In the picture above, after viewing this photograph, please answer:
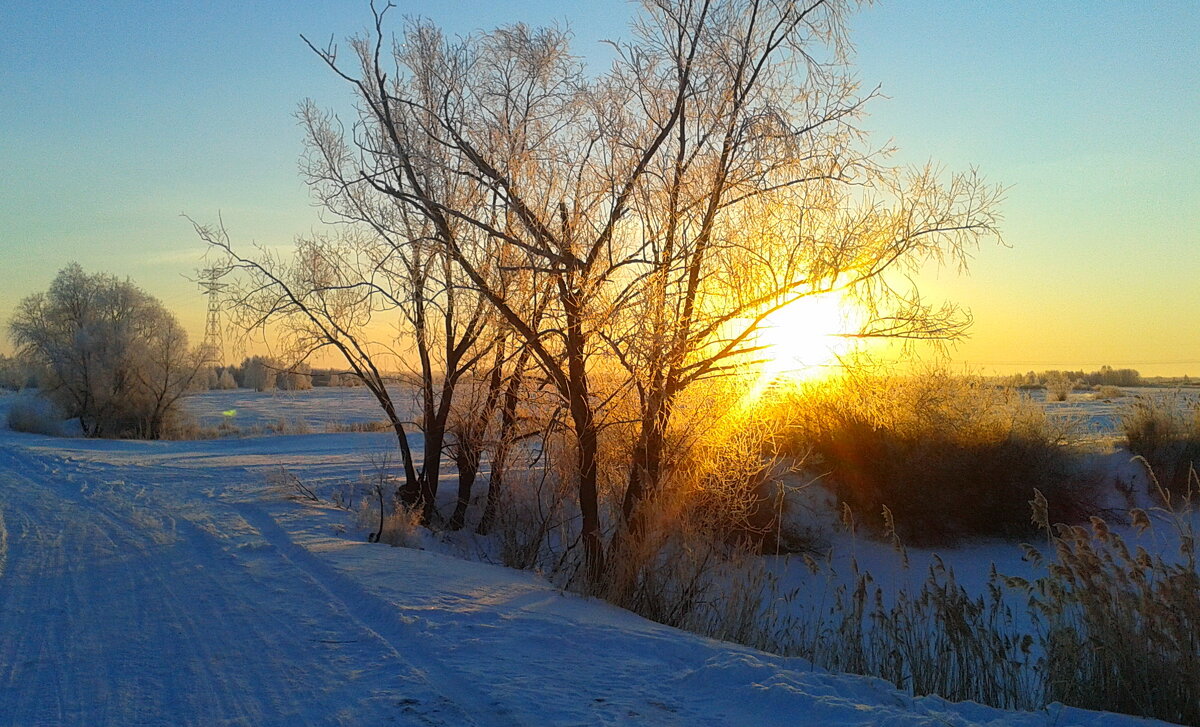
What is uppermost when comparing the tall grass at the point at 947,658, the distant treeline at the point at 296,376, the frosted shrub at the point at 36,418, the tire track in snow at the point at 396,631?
the distant treeline at the point at 296,376

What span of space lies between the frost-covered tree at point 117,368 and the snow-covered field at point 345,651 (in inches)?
1195

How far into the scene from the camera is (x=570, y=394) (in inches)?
385

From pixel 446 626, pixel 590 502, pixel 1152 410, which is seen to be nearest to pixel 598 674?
pixel 446 626

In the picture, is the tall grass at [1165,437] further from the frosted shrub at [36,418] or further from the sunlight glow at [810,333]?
the frosted shrub at [36,418]

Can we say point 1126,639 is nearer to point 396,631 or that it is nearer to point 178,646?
point 396,631

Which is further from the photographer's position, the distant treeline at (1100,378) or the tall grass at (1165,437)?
the distant treeline at (1100,378)

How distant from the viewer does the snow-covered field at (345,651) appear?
15.3 feet

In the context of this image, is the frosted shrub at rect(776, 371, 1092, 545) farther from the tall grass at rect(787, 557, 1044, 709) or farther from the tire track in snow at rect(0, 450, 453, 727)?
the tire track in snow at rect(0, 450, 453, 727)

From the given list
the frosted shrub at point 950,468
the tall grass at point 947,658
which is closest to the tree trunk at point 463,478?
the frosted shrub at point 950,468

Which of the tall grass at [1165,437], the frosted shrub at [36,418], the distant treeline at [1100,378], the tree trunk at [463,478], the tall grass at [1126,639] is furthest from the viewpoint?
the distant treeline at [1100,378]

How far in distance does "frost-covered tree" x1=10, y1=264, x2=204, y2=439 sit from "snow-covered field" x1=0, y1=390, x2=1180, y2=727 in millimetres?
30342

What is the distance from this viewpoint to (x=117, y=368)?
38.0 metres

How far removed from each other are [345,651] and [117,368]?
124ft

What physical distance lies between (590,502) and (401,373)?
6385 millimetres
